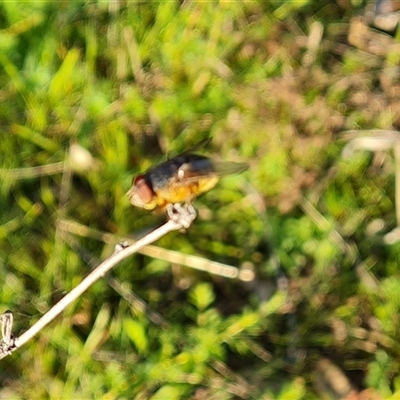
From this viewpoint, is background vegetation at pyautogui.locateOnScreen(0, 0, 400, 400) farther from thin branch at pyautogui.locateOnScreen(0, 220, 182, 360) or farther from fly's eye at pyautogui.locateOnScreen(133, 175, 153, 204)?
fly's eye at pyautogui.locateOnScreen(133, 175, 153, 204)

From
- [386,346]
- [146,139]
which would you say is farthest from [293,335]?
[146,139]

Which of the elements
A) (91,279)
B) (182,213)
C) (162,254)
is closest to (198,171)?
(182,213)

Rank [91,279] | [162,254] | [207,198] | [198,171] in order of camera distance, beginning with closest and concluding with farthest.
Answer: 1. [91,279]
2. [198,171]
3. [162,254]
4. [207,198]

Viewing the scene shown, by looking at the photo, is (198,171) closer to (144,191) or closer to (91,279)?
(144,191)

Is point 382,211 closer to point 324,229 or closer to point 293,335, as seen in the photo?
point 324,229

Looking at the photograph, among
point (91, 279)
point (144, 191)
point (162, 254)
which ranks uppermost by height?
point (144, 191)

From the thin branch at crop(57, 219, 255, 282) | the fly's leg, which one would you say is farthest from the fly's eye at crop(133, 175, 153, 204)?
the thin branch at crop(57, 219, 255, 282)
